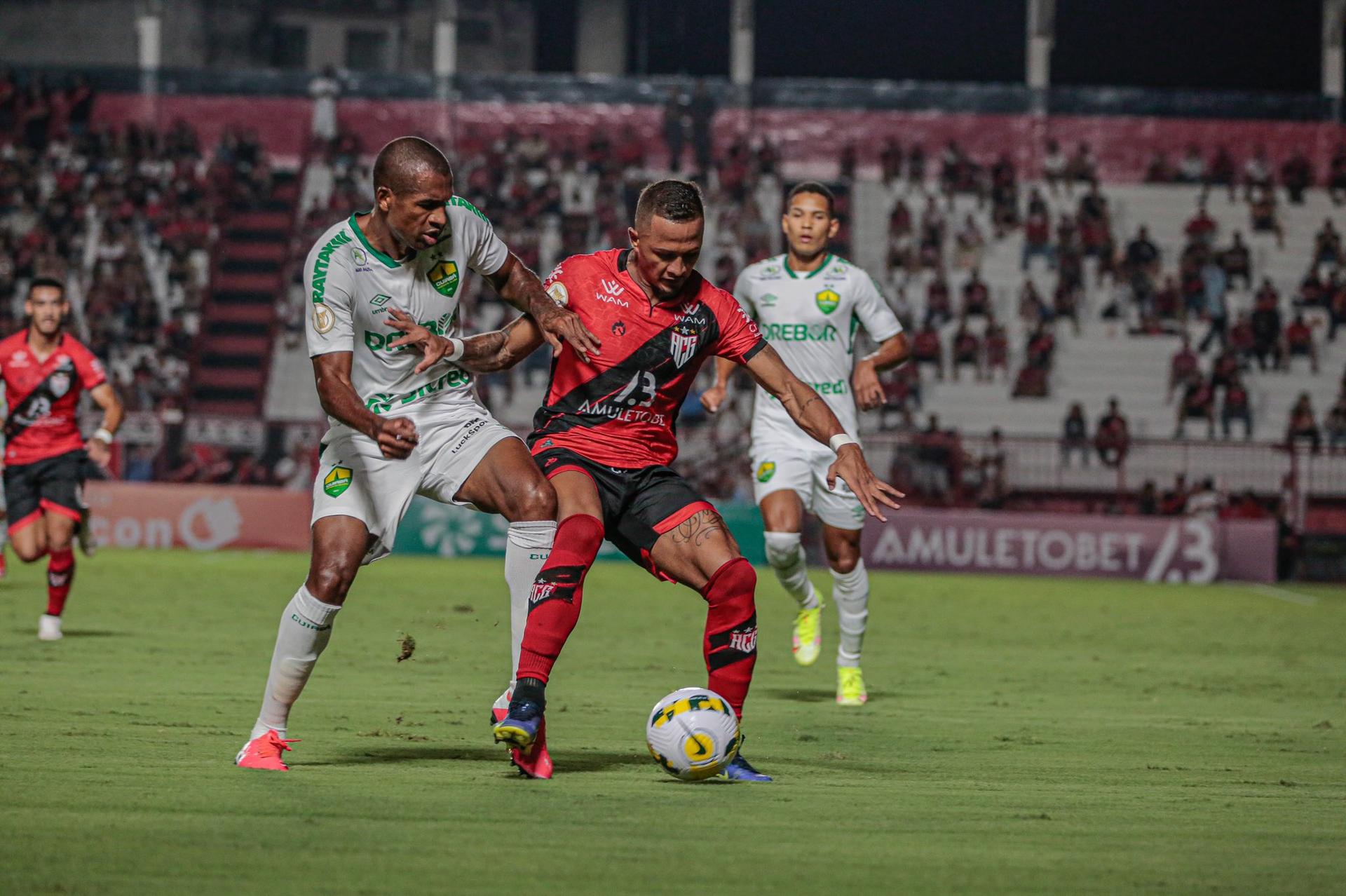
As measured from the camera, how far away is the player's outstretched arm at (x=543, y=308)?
655 cm

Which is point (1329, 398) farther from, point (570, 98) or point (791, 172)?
A: point (570, 98)

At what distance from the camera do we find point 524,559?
6.68 m

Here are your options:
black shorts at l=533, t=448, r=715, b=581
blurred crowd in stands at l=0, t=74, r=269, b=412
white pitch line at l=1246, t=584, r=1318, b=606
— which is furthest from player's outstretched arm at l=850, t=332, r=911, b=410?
blurred crowd in stands at l=0, t=74, r=269, b=412

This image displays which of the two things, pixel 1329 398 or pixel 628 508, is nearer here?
pixel 628 508

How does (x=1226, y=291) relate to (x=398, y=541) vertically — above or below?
above

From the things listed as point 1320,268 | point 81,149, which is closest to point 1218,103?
point 1320,268

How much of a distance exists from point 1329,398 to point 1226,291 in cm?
325

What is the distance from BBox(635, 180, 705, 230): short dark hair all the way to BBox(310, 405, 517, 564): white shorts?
111 centimetres

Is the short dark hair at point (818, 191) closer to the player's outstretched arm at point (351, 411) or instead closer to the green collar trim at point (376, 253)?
the green collar trim at point (376, 253)

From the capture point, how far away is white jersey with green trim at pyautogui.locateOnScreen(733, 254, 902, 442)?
10297mm

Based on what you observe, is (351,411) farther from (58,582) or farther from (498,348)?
(58,582)

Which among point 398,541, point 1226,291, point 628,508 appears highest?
point 1226,291

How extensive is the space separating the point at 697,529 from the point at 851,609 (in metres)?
3.42

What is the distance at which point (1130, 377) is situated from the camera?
101 ft
